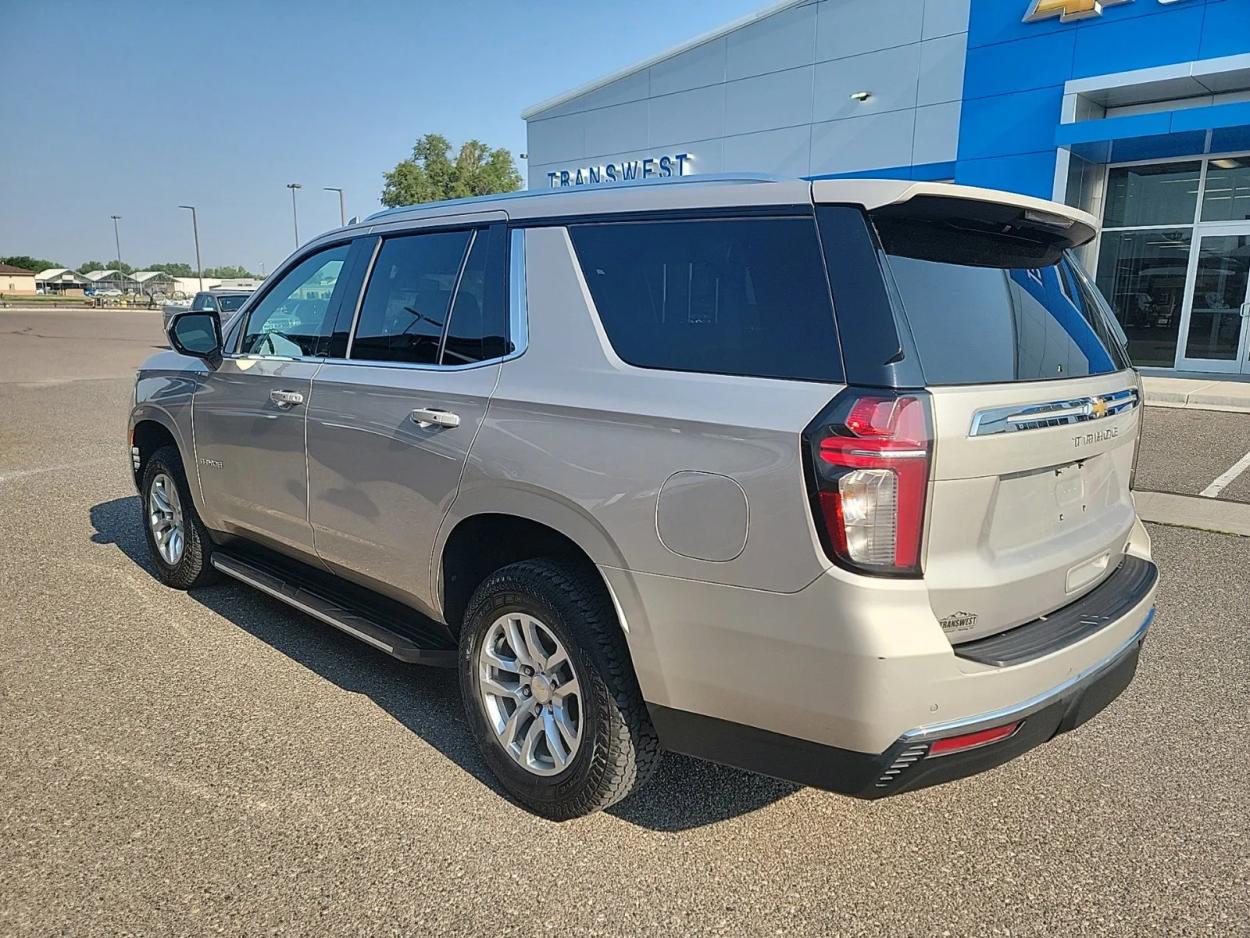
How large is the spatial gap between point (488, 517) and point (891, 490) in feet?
4.70

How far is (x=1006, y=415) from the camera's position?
7.23 feet

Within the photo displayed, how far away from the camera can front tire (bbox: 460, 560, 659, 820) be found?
8.45ft

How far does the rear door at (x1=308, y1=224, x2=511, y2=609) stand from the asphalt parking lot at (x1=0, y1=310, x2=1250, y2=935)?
2.30 feet

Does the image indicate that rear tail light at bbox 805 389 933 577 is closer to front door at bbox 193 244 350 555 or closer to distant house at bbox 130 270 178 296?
front door at bbox 193 244 350 555

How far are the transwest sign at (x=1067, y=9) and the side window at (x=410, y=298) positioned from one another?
16764 mm

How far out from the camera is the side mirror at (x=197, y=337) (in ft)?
14.3

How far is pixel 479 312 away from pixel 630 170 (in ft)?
70.4

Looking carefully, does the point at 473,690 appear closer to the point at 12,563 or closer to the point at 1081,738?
the point at 1081,738

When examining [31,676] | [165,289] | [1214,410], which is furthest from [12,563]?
[165,289]

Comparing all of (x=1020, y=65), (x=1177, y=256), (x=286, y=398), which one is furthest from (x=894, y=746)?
(x=1177, y=256)

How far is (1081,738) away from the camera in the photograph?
339 cm

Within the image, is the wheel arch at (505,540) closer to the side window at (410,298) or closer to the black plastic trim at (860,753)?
the black plastic trim at (860,753)

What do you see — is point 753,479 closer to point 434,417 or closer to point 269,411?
point 434,417

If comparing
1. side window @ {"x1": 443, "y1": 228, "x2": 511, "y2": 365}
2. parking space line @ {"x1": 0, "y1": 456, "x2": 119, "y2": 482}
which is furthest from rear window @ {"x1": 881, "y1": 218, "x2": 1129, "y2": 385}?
parking space line @ {"x1": 0, "y1": 456, "x2": 119, "y2": 482}
